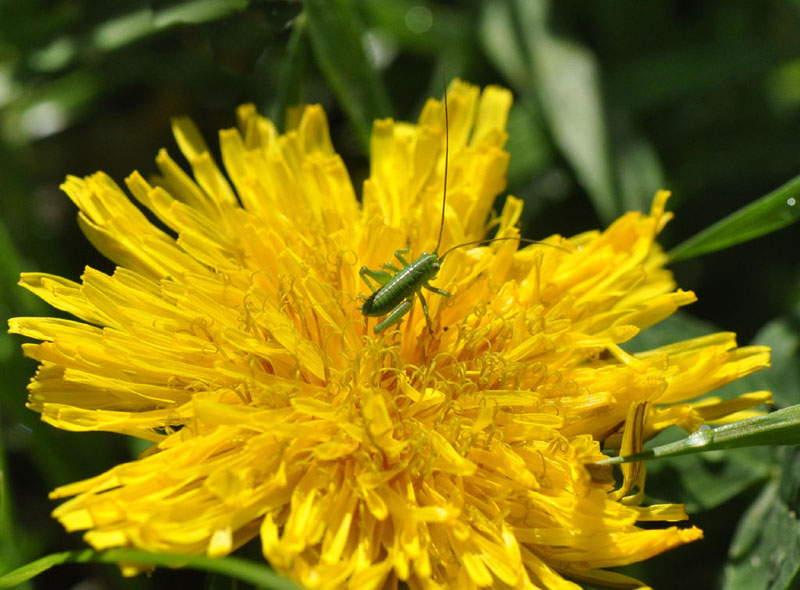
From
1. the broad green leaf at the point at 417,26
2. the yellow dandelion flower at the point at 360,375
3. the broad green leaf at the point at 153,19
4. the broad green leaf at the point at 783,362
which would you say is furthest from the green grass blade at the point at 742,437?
the broad green leaf at the point at 417,26

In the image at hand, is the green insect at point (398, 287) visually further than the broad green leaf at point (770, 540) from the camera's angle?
No

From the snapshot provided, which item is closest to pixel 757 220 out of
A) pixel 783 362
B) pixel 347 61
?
pixel 783 362

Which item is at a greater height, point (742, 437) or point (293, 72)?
point (293, 72)

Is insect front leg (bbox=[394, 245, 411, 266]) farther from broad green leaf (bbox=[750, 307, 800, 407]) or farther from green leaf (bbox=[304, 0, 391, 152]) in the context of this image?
broad green leaf (bbox=[750, 307, 800, 407])

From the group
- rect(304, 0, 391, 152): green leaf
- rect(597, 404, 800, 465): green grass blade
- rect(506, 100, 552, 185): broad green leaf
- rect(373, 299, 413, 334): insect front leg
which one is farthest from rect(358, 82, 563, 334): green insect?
rect(506, 100, 552, 185): broad green leaf

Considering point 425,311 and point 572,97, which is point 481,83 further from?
point 425,311

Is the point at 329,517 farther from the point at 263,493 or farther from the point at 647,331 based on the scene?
the point at 647,331

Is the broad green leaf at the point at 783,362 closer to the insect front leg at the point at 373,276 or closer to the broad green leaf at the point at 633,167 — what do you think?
the broad green leaf at the point at 633,167
